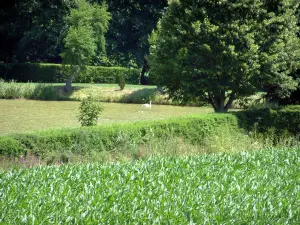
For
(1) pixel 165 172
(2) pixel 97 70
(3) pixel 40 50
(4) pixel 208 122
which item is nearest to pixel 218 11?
(4) pixel 208 122

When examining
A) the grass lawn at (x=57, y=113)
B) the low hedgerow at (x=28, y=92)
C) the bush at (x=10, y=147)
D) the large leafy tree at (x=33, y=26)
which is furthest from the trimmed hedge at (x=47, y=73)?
the bush at (x=10, y=147)

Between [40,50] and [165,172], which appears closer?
[165,172]

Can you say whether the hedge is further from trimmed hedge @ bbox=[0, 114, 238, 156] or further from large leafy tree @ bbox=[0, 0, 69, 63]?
large leafy tree @ bbox=[0, 0, 69, 63]

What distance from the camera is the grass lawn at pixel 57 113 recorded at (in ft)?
75.6

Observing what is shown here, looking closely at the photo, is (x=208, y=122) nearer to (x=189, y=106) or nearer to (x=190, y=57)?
(x=190, y=57)

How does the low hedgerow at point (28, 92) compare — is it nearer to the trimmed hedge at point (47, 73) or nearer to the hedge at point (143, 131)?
the trimmed hedge at point (47, 73)

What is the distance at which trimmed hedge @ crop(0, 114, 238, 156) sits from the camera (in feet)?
40.6

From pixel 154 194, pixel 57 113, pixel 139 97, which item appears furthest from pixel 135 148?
pixel 139 97

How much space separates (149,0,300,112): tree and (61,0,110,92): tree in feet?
59.5

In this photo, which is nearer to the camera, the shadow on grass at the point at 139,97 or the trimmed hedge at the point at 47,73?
the shadow on grass at the point at 139,97

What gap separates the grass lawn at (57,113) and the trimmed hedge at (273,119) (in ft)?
24.5

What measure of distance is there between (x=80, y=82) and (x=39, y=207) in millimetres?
39567

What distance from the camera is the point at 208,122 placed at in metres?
16.9

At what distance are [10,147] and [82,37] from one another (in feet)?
89.1
